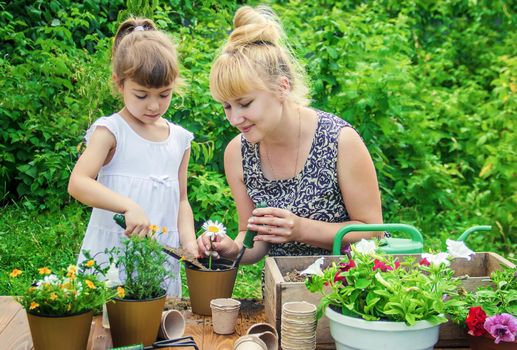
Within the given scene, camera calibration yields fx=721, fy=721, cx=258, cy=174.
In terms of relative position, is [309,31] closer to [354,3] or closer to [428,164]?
[428,164]

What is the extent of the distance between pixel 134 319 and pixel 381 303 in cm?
50

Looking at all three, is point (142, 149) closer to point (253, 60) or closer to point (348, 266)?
point (253, 60)

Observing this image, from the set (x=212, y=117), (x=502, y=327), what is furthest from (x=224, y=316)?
(x=212, y=117)

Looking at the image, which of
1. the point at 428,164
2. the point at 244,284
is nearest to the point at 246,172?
the point at 244,284

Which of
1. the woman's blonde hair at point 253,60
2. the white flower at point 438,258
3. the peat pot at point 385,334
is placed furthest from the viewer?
the woman's blonde hair at point 253,60

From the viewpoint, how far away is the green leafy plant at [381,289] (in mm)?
1362

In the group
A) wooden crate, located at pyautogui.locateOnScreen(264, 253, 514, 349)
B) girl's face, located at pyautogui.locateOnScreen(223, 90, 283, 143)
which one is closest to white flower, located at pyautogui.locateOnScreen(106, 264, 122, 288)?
wooden crate, located at pyautogui.locateOnScreen(264, 253, 514, 349)

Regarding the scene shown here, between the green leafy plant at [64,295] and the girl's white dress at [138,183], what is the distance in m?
0.78

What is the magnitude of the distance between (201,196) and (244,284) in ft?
1.73

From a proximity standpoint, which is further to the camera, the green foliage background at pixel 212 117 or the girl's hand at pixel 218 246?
the green foliage background at pixel 212 117

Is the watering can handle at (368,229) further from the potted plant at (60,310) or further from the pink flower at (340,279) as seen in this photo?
the potted plant at (60,310)

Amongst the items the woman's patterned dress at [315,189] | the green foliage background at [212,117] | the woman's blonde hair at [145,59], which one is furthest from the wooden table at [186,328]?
the green foliage background at [212,117]

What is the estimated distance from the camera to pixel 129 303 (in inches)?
57.9

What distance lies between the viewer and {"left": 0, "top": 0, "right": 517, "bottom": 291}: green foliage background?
4.00 m
